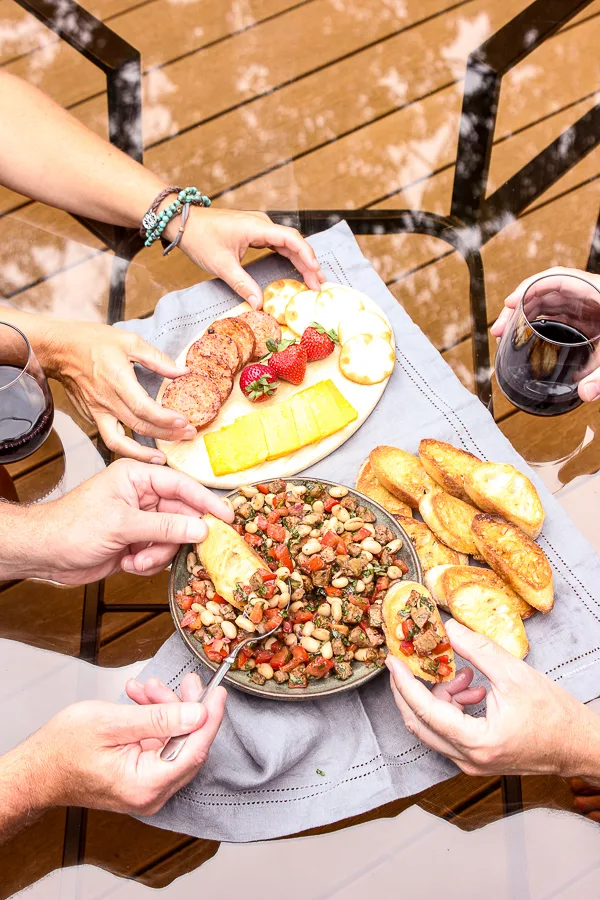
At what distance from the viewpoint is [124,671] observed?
1751mm

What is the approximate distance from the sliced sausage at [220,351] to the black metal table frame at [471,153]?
0.32 meters

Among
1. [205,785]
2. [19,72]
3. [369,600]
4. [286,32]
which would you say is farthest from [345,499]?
[19,72]

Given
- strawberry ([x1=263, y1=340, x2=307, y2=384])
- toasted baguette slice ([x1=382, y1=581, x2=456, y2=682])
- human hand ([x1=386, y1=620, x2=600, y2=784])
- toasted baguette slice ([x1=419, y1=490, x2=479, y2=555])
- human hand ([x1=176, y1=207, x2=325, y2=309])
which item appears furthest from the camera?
human hand ([x1=176, y1=207, x2=325, y2=309])

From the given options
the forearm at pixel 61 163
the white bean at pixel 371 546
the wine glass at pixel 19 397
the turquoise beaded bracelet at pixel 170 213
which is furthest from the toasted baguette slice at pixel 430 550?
the forearm at pixel 61 163

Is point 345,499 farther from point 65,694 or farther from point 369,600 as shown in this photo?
point 65,694

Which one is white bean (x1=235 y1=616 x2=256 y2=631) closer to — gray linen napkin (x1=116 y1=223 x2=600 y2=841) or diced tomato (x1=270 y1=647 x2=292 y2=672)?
diced tomato (x1=270 y1=647 x2=292 y2=672)

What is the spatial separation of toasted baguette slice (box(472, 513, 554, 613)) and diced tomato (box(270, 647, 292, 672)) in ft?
1.59

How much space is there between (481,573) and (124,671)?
84 cm

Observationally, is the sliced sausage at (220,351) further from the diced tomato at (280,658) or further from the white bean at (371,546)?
the diced tomato at (280,658)

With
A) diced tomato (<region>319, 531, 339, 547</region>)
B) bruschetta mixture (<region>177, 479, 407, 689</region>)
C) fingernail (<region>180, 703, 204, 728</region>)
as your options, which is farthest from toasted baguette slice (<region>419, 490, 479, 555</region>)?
fingernail (<region>180, 703, 204, 728</region>)

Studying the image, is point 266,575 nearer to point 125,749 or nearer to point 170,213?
point 125,749

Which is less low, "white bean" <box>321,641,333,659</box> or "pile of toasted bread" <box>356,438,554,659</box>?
"pile of toasted bread" <box>356,438,554,659</box>

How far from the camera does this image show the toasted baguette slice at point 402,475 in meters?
1.80

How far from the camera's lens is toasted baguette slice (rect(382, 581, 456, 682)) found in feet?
5.02
